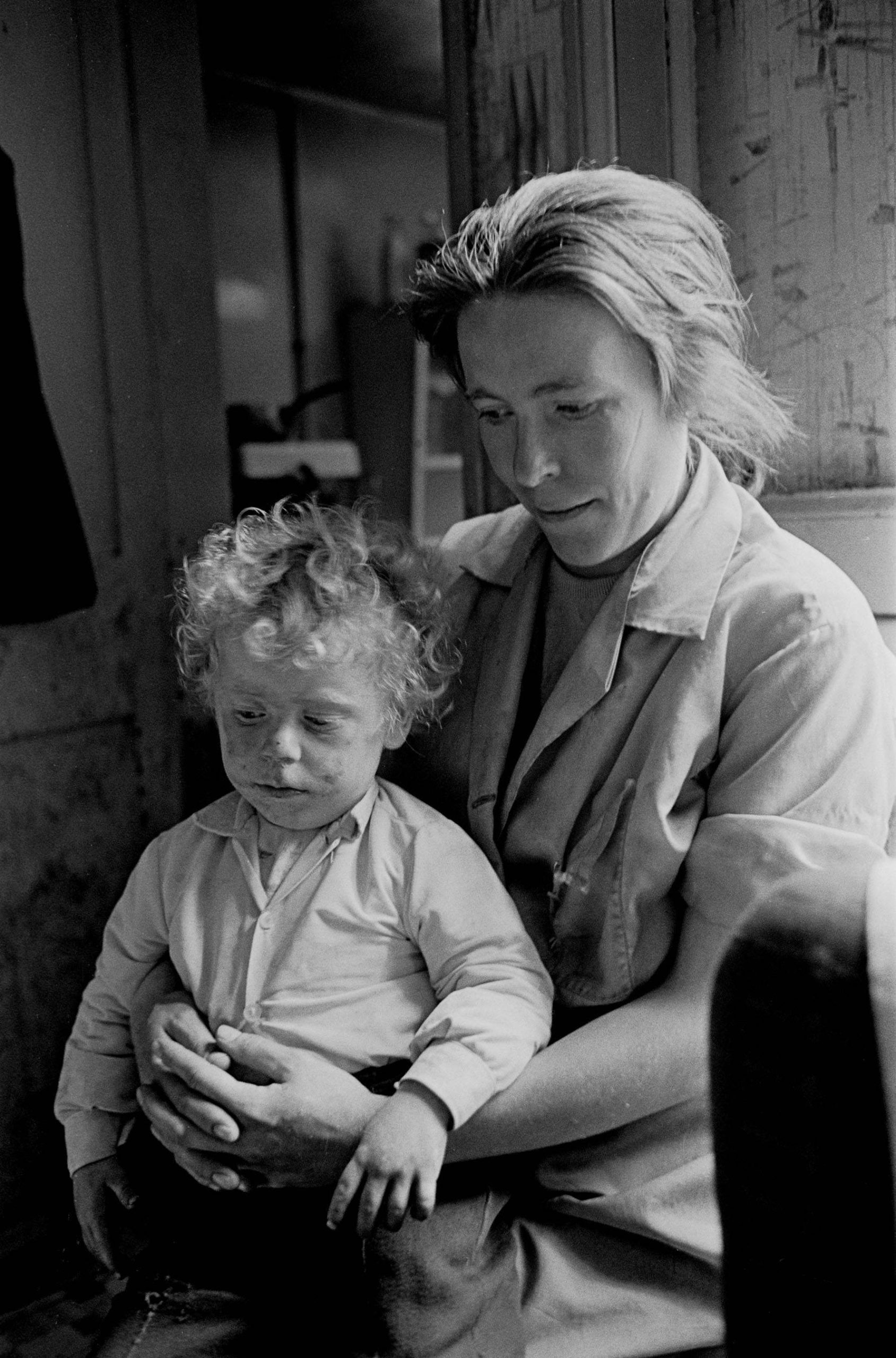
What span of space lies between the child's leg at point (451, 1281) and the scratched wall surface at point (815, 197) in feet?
2.42

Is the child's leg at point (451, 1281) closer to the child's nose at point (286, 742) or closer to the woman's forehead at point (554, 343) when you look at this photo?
the child's nose at point (286, 742)

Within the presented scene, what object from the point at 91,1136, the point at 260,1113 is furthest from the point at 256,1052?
the point at 91,1136

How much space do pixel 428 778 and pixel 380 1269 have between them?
49 centimetres

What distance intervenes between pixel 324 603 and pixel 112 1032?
0.51 meters

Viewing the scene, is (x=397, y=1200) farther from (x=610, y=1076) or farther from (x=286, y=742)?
(x=286, y=742)

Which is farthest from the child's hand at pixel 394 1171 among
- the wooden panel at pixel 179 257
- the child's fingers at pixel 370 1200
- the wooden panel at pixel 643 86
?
the wooden panel at pixel 179 257

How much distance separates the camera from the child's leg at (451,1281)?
0.98 m

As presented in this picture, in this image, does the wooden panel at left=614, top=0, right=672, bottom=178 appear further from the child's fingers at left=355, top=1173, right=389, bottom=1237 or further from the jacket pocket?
the child's fingers at left=355, top=1173, right=389, bottom=1237

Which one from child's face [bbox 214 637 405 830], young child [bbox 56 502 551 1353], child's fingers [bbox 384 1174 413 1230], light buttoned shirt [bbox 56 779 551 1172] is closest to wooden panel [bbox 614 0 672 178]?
young child [bbox 56 502 551 1353]

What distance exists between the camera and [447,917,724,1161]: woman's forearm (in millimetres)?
1019

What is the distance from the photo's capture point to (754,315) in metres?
1.12

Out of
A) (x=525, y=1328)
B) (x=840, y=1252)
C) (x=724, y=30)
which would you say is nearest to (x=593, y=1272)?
(x=525, y=1328)

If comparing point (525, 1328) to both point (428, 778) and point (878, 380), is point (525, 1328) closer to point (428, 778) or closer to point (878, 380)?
point (428, 778)

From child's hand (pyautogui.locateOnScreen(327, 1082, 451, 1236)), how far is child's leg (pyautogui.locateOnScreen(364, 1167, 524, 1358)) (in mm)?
63
